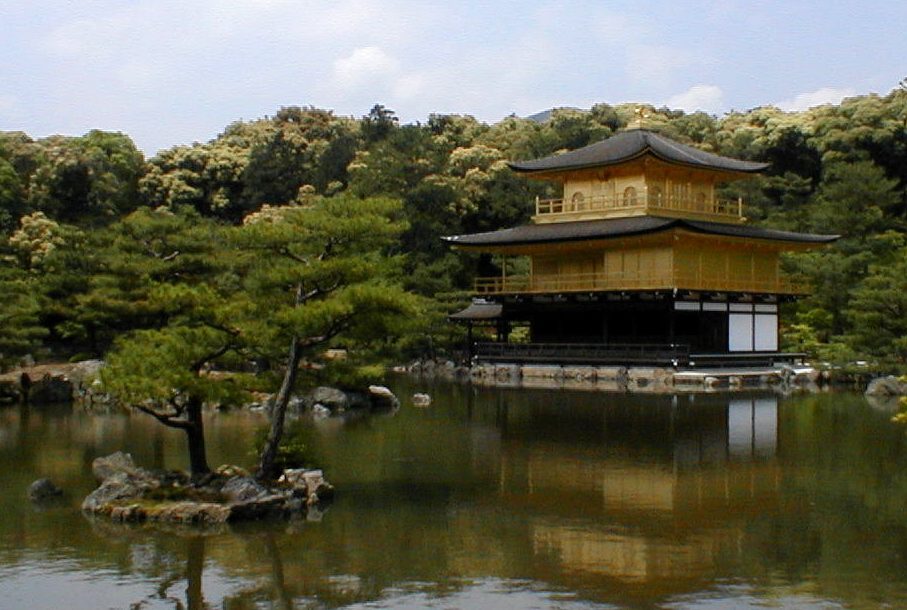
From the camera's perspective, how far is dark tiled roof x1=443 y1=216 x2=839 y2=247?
37.8 meters

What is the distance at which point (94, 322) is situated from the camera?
108 feet

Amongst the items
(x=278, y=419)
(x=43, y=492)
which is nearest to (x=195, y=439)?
(x=278, y=419)

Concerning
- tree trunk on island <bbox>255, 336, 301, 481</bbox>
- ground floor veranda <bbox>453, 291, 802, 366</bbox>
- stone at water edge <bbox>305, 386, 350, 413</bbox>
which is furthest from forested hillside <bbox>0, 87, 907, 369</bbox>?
tree trunk on island <bbox>255, 336, 301, 481</bbox>

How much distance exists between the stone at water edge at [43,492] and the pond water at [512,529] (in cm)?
20

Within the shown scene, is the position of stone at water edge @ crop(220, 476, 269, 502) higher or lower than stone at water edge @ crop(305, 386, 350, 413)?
lower

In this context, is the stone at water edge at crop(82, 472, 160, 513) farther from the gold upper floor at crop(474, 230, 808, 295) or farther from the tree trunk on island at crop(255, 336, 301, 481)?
the gold upper floor at crop(474, 230, 808, 295)

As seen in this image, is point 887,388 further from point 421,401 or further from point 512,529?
point 512,529

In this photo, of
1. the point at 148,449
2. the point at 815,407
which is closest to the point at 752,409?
the point at 815,407

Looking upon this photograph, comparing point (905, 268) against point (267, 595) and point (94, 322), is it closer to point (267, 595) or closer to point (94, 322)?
point (94, 322)

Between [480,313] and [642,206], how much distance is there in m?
6.97

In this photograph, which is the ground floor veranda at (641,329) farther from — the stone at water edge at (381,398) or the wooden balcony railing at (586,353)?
the stone at water edge at (381,398)

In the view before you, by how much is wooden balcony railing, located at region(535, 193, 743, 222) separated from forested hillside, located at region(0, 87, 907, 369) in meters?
3.80

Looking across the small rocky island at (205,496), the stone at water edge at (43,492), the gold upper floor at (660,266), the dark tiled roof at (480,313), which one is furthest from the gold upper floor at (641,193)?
the stone at water edge at (43,492)

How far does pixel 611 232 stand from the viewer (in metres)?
38.5
